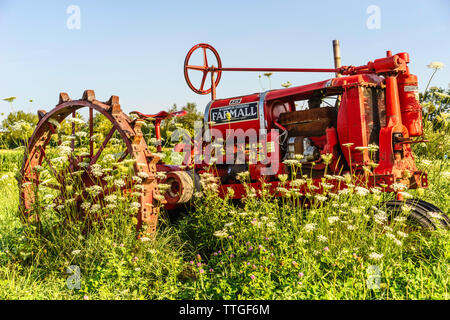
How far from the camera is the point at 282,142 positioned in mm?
3988

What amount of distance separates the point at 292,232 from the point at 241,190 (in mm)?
1192

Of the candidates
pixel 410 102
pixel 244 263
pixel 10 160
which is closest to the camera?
pixel 244 263

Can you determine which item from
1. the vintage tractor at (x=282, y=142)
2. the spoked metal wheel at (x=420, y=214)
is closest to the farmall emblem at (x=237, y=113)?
the vintage tractor at (x=282, y=142)

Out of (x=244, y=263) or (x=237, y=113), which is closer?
(x=244, y=263)

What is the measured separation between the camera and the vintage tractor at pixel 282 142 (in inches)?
127

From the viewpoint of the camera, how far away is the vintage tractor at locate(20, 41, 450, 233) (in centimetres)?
324

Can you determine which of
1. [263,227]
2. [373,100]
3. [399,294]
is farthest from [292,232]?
[373,100]

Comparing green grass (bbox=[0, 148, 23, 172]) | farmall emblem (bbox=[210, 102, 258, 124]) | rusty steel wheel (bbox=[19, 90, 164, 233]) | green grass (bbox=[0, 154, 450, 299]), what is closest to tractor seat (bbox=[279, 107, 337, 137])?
farmall emblem (bbox=[210, 102, 258, 124])

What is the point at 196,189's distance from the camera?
391cm

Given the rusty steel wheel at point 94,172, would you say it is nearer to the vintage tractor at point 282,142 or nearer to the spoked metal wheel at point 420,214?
the vintage tractor at point 282,142

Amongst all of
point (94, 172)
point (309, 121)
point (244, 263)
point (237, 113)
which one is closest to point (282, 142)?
point (309, 121)

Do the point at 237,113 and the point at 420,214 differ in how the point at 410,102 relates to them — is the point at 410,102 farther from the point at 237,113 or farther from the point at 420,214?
the point at 237,113
